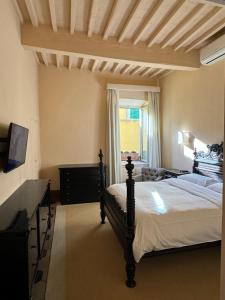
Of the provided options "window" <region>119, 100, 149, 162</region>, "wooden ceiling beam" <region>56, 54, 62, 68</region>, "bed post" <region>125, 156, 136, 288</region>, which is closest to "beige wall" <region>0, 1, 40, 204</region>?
"wooden ceiling beam" <region>56, 54, 62, 68</region>

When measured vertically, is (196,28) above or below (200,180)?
above

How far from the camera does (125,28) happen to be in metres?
3.02

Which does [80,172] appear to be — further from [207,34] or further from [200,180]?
[207,34]

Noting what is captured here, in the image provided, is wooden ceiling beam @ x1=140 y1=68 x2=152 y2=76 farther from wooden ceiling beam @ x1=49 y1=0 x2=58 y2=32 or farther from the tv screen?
the tv screen

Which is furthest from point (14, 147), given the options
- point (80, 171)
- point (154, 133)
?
point (154, 133)

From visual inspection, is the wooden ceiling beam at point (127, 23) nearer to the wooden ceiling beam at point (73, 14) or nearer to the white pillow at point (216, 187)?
the wooden ceiling beam at point (73, 14)

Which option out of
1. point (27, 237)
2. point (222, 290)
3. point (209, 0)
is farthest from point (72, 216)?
point (209, 0)

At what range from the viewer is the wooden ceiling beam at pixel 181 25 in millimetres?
2637

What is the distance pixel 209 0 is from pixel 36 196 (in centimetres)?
295

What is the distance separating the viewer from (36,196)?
7.40ft

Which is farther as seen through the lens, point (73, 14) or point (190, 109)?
point (190, 109)

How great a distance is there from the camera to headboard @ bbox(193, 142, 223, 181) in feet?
10.6

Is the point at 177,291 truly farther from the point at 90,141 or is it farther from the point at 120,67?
the point at 120,67

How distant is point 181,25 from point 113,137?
2.70 m
